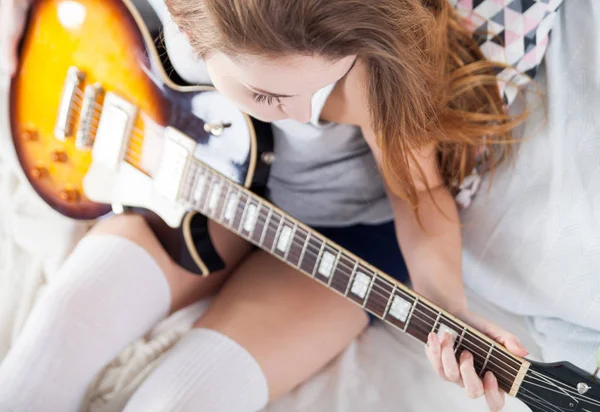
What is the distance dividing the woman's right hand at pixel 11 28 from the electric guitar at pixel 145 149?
0.04ft

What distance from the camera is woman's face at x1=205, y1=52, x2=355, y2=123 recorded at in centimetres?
56

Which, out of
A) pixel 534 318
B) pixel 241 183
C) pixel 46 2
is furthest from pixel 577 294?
pixel 46 2

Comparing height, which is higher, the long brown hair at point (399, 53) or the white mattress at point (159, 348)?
the long brown hair at point (399, 53)

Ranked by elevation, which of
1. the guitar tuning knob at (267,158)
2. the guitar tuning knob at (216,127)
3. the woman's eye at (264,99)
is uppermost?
the woman's eye at (264,99)

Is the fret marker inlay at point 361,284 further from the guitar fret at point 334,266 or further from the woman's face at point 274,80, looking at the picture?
the woman's face at point 274,80

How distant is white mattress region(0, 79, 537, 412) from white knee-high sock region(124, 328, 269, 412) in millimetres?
76

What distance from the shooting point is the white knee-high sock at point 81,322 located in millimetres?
746

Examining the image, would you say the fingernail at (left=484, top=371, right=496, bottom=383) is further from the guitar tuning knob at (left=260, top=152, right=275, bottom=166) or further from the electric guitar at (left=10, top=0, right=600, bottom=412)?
the guitar tuning knob at (left=260, top=152, right=275, bottom=166)

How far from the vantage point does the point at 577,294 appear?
821 mm

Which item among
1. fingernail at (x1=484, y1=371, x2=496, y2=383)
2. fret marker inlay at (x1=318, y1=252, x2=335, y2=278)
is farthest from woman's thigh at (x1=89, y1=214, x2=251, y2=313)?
fingernail at (x1=484, y1=371, x2=496, y2=383)

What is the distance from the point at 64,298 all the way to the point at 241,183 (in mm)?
283

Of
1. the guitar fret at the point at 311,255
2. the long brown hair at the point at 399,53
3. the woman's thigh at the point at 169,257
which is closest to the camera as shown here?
the long brown hair at the point at 399,53

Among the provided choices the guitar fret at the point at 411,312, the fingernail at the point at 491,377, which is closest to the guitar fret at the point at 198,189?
the guitar fret at the point at 411,312

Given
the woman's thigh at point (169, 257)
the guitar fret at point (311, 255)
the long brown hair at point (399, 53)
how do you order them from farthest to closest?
the woman's thigh at point (169, 257) → the guitar fret at point (311, 255) → the long brown hair at point (399, 53)
